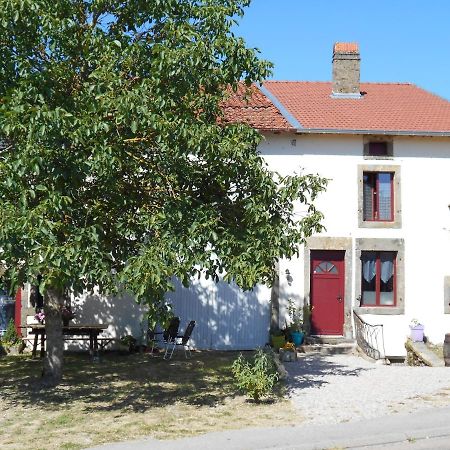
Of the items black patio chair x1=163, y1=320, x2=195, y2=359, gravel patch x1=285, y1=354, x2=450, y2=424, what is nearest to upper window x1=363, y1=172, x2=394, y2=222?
gravel patch x1=285, y1=354, x2=450, y2=424

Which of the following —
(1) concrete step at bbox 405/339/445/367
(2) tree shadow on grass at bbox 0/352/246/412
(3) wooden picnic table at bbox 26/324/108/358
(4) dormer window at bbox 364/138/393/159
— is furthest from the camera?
(4) dormer window at bbox 364/138/393/159

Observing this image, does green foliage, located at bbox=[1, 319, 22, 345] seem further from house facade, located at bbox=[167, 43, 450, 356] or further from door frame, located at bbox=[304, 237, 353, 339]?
door frame, located at bbox=[304, 237, 353, 339]

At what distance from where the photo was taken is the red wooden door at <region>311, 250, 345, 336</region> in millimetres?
17469

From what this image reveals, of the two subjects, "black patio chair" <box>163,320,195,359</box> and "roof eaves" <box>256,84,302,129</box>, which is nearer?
"black patio chair" <box>163,320,195,359</box>

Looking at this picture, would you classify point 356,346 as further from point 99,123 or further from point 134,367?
point 99,123

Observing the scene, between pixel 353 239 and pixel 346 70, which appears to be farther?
pixel 346 70

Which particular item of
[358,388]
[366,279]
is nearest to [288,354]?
[358,388]

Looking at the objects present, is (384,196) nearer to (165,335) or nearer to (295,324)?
(295,324)

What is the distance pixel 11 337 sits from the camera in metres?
16.5

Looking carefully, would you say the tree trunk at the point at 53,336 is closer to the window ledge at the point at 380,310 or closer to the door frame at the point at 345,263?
the door frame at the point at 345,263

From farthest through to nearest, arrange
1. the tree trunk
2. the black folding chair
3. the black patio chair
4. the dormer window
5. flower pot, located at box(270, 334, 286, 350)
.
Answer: the dormer window, flower pot, located at box(270, 334, 286, 350), the black folding chair, the black patio chair, the tree trunk

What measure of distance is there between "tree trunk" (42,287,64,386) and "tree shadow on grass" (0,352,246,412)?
0.76 ft

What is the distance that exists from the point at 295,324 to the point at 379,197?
3944mm

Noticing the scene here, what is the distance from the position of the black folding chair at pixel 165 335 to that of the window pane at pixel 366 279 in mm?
4886
